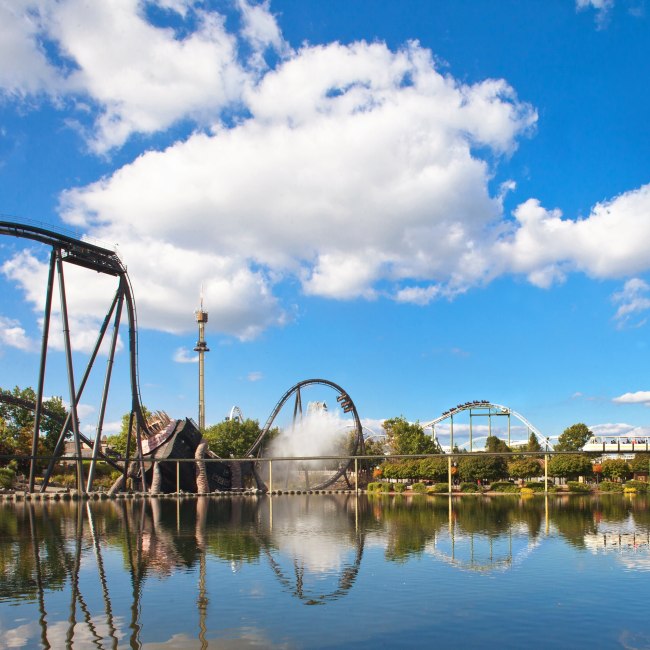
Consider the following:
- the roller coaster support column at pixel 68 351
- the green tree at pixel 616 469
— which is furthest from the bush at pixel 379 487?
the roller coaster support column at pixel 68 351

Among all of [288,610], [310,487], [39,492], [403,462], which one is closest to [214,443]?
[310,487]

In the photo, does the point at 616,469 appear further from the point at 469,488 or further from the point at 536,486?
the point at 469,488

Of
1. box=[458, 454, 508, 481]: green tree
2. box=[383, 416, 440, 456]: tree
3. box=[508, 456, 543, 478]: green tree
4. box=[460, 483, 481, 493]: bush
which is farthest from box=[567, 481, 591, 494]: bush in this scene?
box=[383, 416, 440, 456]: tree

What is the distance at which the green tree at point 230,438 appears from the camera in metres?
101

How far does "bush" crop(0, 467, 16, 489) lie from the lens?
6675 cm

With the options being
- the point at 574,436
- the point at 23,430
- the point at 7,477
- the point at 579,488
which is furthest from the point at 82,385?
the point at 574,436

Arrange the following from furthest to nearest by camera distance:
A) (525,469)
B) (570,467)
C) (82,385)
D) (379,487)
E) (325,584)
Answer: (379,487), (525,469), (570,467), (82,385), (325,584)

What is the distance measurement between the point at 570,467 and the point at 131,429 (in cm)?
4834

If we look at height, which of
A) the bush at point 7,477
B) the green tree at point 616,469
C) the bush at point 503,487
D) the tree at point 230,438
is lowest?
the bush at point 503,487

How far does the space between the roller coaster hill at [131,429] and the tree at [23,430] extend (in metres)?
6.39

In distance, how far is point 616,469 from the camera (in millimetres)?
79375

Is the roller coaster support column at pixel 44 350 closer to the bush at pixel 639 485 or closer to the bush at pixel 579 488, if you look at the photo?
the bush at pixel 579 488

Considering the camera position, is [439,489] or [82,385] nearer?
[82,385]

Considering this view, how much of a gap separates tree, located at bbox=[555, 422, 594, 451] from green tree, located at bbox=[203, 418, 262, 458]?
56865mm
